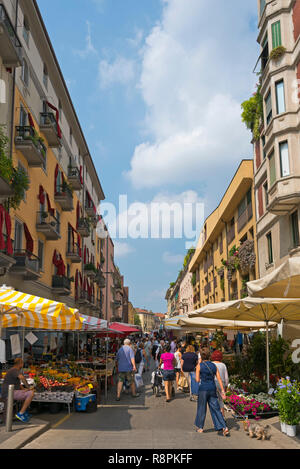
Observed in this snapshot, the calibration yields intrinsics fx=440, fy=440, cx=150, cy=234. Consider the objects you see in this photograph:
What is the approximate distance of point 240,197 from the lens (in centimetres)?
3362

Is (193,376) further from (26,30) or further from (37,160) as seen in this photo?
(26,30)

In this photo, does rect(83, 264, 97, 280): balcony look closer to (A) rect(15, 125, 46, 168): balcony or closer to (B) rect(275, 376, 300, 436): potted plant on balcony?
(A) rect(15, 125, 46, 168): balcony

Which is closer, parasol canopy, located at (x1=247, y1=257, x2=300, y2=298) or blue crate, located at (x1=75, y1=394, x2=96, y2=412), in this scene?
parasol canopy, located at (x1=247, y1=257, x2=300, y2=298)

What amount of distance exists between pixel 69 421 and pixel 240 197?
25.9 metres

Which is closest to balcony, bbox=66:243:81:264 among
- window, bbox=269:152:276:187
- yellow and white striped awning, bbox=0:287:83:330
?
window, bbox=269:152:276:187

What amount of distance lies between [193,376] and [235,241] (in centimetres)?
2241

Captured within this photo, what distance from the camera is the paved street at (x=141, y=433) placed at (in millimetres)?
7789

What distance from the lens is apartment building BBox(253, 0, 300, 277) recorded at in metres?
20.4

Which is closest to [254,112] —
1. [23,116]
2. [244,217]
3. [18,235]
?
[244,217]

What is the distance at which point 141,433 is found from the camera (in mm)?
8750

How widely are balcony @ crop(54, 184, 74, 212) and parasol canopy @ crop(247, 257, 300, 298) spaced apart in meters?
22.7

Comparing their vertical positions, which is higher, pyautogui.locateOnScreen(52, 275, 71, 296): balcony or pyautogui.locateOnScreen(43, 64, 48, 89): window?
pyautogui.locateOnScreen(43, 64, 48, 89): window

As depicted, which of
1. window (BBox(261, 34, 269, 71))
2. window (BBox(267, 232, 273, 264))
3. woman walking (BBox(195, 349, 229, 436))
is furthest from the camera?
window (BBox(267, 232, 273, 264))
